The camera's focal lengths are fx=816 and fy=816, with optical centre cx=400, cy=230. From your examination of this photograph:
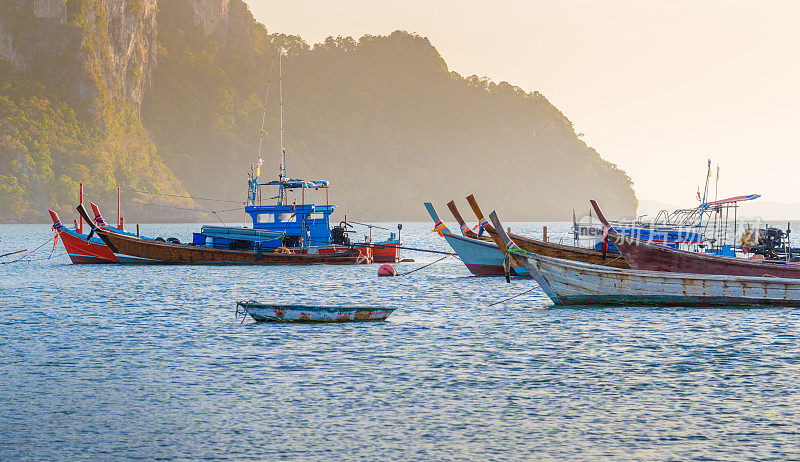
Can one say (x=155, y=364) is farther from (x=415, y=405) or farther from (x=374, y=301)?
(x=374, y=301)

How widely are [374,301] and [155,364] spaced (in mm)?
17153

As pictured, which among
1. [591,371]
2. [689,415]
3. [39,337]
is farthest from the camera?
[39,337]

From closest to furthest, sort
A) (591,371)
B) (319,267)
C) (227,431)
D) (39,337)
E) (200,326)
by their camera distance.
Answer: (227,431) → (591,371) → (39,337) → (200,326) → (319,267)

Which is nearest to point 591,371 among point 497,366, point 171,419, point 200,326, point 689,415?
point 497,366

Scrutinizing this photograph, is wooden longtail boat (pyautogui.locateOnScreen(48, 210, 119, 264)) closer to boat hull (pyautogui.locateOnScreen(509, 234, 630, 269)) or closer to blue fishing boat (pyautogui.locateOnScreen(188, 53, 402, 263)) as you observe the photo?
blue fishing boat (pyautogui.locateOnScreen(188, 53, 402, 263))

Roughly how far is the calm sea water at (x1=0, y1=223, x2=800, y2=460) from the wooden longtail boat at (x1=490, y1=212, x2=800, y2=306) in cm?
68

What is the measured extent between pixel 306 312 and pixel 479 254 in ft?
70.0

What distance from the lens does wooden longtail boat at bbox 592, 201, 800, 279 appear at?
3017cm

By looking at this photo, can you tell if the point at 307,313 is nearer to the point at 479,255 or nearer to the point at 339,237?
the point at 479,255

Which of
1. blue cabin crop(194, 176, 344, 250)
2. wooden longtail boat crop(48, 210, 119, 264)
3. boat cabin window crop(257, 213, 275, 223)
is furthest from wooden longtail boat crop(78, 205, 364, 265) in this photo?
boat cabin window crop(257, 213, 275, 223)

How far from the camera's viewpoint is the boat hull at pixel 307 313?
2541 centimetres

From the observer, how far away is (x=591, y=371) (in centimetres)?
1872

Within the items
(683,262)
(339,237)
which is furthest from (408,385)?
(339,237)

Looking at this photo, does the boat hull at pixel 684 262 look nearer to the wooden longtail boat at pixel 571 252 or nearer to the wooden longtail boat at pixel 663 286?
the wooden longtail boat at pixel 663 286
